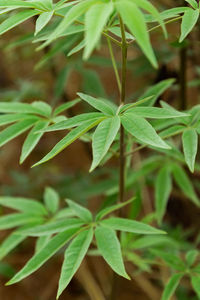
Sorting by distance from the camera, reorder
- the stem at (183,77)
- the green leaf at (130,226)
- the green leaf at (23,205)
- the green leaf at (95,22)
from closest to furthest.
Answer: the green leaf at (95,22), the green leaf at (130,226), the green leaf at (23,205), the stem at (183,77)

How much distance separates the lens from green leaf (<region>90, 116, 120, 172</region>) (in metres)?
0.54

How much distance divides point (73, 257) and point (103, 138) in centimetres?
19

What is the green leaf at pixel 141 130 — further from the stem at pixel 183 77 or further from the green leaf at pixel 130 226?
the stem at pixel 183 77

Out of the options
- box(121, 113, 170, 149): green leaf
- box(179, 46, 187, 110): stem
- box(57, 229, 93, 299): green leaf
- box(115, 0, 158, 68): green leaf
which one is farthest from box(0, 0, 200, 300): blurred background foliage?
box(115, 0, 158, 68): green leaf

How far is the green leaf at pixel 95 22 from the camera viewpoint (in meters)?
0.41

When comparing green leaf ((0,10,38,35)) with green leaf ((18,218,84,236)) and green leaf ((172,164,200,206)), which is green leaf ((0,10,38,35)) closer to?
green leaf ((18,218,84,236))

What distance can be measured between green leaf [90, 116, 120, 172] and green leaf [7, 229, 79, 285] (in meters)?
0.20

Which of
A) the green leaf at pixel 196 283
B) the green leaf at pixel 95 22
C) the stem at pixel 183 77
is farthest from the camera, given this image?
the stem at pixel 183 77

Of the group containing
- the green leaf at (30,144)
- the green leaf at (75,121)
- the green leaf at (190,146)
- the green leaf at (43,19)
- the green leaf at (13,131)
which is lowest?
the green leaf at (190,146)

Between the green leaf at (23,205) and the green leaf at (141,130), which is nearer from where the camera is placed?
the green leaf at (141,130)

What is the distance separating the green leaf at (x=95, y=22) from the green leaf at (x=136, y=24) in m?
0.02

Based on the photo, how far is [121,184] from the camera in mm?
764

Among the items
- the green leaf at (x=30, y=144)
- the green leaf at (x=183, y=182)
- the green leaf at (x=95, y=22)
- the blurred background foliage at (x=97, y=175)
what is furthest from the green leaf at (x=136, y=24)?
the green leaf at (x=183, y=182)

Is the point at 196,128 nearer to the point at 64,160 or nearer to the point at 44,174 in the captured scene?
the point at 44,174
